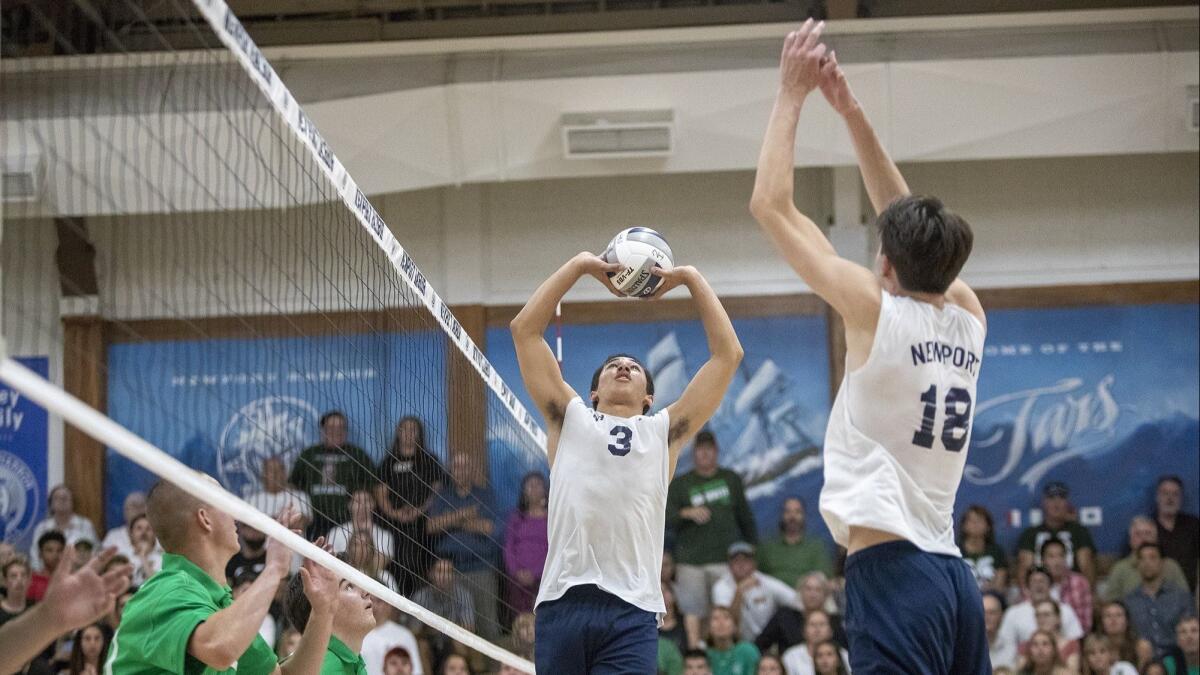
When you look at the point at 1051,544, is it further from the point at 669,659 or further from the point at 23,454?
the point at 23,454

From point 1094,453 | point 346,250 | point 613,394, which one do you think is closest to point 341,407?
point 346,250

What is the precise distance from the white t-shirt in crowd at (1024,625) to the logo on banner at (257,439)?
23.9ft

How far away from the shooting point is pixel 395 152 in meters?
15.4

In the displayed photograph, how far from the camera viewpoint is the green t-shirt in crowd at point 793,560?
15.0 meters

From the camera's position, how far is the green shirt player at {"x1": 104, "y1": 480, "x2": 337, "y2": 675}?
4.88 m

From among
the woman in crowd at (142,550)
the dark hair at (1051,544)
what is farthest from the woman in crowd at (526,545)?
the dark hair at (1051,544)

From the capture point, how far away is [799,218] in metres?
4.54

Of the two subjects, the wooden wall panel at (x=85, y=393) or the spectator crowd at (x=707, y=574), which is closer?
the spectator crowd at (x=707, y=574)

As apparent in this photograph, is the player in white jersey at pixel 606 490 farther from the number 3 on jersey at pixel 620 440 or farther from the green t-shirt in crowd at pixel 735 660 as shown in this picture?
the green t-shirt in crowd at pixel 735 660

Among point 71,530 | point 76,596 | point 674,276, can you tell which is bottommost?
point 71,530

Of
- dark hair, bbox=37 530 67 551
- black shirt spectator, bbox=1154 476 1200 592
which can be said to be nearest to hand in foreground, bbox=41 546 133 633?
dark hair, bbox=37 530 67 551

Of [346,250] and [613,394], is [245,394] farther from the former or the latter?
[613,394]

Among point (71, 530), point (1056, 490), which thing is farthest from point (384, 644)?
point (1056, 490)

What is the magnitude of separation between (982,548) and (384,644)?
6.32m
